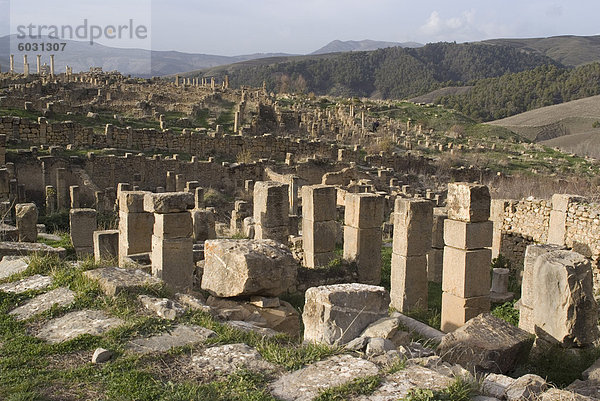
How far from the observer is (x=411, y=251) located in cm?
1041

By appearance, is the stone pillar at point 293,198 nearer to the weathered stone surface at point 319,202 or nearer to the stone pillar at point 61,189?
the weathered stone surface at point 319,202

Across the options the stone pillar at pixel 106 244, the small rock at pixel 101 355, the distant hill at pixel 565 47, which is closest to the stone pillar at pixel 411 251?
the stone pillar at pixel 106 244

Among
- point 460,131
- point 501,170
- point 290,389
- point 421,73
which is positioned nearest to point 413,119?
point 460,131

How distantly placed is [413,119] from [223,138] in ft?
106

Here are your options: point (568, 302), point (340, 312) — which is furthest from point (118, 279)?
point (568, 302)

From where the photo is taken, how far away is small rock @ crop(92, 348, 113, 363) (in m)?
5.33

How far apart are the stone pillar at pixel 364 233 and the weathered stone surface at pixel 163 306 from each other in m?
5.29

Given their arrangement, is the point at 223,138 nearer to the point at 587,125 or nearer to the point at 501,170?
the point at 501,170

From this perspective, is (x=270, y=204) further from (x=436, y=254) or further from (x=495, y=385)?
(x=495, y=385)

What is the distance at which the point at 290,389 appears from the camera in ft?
16.2

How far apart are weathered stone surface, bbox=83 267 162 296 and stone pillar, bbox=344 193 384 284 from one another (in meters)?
4.81

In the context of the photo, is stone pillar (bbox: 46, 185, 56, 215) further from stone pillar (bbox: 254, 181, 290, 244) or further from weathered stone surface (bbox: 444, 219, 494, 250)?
weathered stone surface (bbox: 444, 219, 494, 250)

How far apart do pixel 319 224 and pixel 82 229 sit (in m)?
4.91

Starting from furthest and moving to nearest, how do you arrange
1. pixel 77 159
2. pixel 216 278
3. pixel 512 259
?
1. pixel 77 159
2. pixel 512 259
3. pixel 216 278
